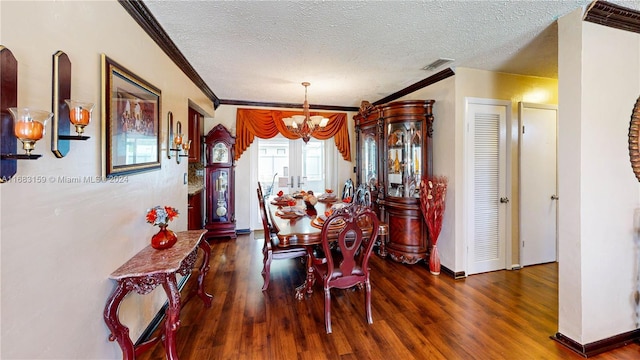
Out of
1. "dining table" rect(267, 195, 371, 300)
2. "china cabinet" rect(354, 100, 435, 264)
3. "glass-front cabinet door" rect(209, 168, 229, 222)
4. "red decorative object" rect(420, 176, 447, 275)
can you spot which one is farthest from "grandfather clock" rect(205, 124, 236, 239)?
"red decorative object" rect(420, 176, 447, 275)

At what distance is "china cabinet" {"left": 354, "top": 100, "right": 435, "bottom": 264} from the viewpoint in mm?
3576

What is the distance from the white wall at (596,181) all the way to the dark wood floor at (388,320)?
330 millimetres

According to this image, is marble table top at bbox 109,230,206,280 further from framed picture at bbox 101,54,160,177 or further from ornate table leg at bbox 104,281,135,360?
framed picture at bbox 101,54,160,177

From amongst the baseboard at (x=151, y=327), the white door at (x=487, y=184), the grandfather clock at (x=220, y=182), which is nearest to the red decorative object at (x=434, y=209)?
the white door at (x=487, y=184)

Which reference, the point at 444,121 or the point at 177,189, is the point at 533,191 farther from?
the point at 177,189

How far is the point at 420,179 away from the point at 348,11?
2.35 m

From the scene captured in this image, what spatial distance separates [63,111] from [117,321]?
1.21 meters

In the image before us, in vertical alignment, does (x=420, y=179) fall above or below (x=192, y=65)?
below

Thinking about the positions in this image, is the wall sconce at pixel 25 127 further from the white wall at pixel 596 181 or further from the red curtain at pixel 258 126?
the red curtain at pixel 258 126

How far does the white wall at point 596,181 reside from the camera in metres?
1.95

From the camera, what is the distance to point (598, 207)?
199 centimetres

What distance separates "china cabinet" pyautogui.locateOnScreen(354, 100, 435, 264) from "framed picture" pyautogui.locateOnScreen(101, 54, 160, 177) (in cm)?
283

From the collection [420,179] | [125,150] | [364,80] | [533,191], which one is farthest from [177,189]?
[533,191]

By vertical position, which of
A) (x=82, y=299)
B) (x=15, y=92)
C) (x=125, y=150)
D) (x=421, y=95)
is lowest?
(x=82, y=299)
